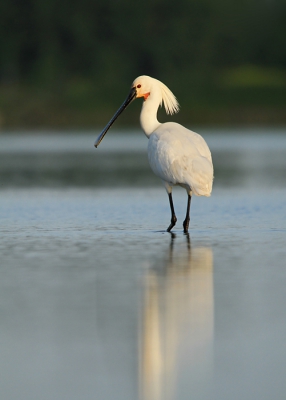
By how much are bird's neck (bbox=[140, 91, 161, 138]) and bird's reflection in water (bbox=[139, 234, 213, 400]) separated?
3.49 metres

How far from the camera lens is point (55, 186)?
15812 millimetres

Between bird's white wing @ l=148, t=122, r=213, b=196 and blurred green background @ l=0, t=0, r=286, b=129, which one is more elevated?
blurred green background @ l=0, t=0, r=286, b=129

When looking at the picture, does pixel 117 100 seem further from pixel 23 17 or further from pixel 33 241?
pixel 33 241

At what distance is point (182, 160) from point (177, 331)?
15.8ft

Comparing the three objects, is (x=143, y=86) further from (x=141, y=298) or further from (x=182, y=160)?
(x=141, y=298)

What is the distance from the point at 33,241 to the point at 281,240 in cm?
210

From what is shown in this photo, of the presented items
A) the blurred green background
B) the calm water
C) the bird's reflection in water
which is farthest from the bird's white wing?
the blurred green background

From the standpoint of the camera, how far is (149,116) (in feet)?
37.0

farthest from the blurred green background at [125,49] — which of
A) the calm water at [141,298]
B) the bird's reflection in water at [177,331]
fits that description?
the bird's reflection in water at [177,331]

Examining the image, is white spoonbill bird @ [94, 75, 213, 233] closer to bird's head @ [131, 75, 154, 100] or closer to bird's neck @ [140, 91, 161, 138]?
bird's neck @ [140, 91, 161, 138]

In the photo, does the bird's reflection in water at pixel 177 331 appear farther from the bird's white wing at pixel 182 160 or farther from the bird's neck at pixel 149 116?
the bird's neck at pixel 149 116

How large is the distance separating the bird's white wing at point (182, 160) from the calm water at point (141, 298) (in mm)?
467

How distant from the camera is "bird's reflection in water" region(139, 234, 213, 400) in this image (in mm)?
4652

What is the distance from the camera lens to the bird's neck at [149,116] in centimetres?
1124
